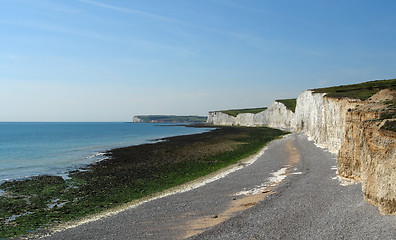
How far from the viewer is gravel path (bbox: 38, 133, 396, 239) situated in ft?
37.6

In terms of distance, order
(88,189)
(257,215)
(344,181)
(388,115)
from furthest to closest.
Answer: (88,189), (344,181), (257,215), (388,115)

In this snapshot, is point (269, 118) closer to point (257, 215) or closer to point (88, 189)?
point (88, 189)

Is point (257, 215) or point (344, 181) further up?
point (344, 181)

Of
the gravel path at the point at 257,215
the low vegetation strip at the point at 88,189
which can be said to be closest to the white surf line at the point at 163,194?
the gravel path at the point at 257,215

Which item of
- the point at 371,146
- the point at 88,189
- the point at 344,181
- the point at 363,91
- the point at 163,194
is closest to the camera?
the point at 371,146

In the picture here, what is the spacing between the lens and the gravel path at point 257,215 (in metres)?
11.5

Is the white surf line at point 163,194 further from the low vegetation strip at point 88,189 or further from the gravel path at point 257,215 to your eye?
the low vegetation strip at point 88,189

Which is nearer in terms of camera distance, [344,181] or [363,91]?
[344,181]

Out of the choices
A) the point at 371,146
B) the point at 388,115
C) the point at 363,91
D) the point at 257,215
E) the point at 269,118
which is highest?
the point at 363,91

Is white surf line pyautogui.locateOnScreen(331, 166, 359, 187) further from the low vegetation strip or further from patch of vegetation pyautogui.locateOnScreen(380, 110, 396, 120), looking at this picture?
the low vegetation strip

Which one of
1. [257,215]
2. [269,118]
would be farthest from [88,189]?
[269,118]

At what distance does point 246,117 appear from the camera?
150 meters

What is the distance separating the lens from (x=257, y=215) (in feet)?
46.0

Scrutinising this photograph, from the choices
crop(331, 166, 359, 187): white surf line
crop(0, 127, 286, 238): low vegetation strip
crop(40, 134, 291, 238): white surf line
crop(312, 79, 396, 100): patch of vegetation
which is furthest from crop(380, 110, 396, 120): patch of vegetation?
crop(312, 79, 396, 100): patch of vegetation
